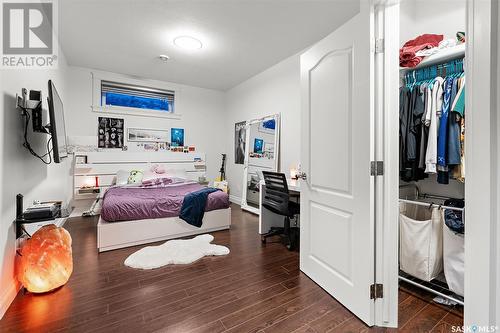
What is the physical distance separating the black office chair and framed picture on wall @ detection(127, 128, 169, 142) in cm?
312

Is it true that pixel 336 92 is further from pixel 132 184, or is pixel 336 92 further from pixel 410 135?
pixel 132 184

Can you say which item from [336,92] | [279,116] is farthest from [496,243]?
[279,116]

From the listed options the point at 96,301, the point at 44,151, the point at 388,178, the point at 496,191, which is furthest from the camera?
the point at 44,151

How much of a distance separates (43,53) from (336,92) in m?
3.36

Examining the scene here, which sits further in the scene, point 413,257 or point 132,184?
point 132,184

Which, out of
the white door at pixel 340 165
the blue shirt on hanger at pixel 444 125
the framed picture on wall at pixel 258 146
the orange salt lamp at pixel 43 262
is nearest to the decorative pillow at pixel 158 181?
the framed picture on wall at pixel 258 146

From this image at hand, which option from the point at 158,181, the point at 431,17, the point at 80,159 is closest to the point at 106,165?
the point at 80,159

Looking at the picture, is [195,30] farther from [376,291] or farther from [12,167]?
[376,291]

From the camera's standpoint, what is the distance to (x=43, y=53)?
108 inches

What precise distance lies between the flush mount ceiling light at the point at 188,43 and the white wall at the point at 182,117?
1936 millimetres

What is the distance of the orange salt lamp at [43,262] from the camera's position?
185 cm

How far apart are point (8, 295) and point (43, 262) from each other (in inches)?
11.0

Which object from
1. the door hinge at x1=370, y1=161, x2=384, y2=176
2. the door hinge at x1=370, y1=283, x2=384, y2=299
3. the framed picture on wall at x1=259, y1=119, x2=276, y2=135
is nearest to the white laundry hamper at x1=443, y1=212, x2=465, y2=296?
the door hinge at x1=370, y1=283, x2=384, y2=299

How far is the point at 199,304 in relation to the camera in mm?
1801
